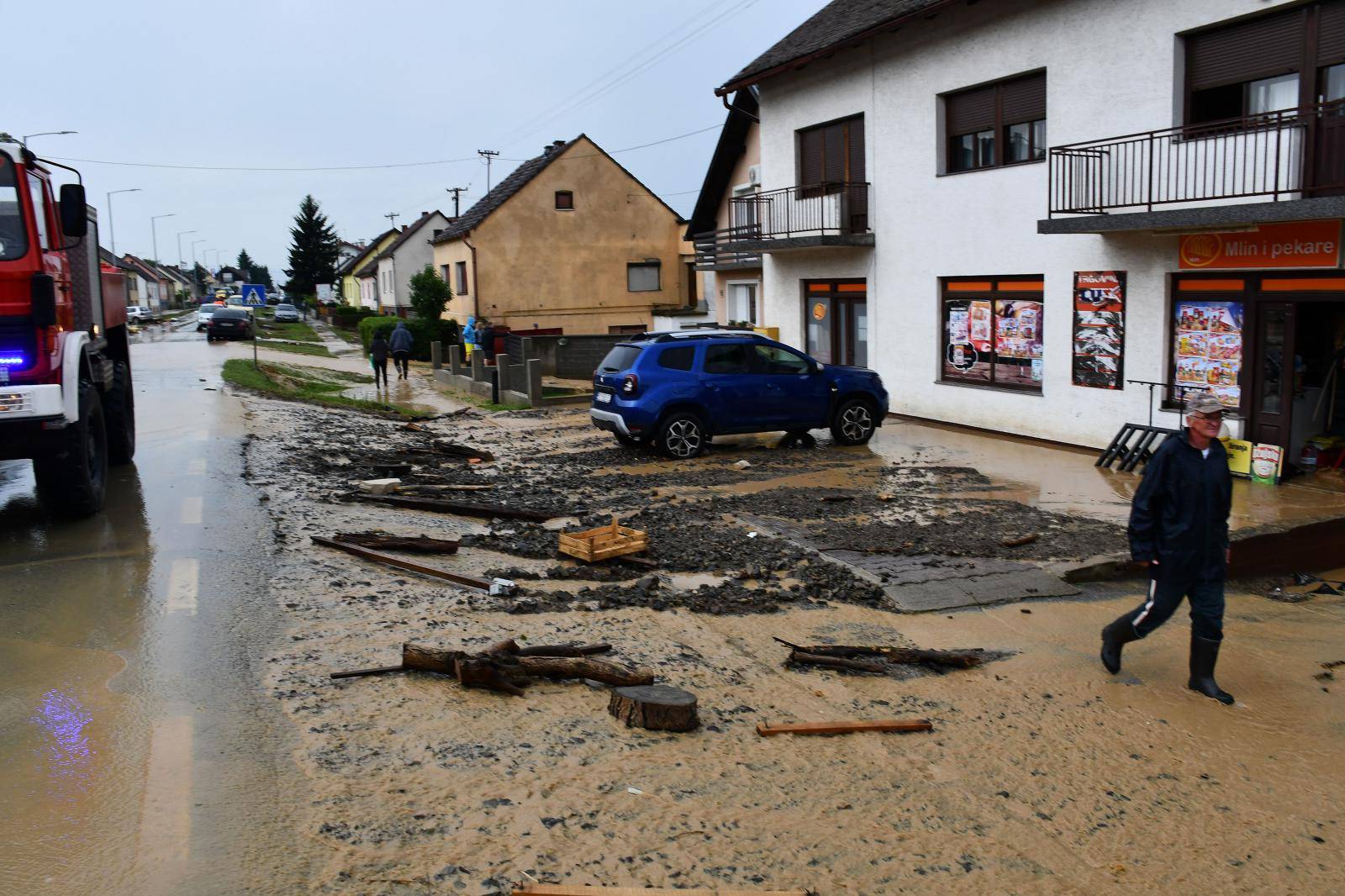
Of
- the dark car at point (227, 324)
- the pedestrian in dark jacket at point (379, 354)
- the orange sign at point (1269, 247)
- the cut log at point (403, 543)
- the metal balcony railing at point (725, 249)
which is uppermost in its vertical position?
the metal balcony railing at point (725, 249)

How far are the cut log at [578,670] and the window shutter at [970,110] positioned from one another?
14.4 meters

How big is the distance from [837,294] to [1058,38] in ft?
23.6

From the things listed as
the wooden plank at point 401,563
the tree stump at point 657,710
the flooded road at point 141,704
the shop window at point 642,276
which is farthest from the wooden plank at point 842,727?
the shop window at point 642,276

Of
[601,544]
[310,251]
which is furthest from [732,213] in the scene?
[310,251]

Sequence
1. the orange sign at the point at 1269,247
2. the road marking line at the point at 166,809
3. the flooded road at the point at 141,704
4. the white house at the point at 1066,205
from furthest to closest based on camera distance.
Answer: the white house at the point at 1066,205 < the orange sign at the point at 1269,247 < the flooded road at the point at 141,704 < the road marking line at the point at 166,809

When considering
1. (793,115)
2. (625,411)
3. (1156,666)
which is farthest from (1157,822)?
(793,115)

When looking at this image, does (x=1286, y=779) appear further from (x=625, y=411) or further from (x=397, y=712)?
(x=625, y=411)

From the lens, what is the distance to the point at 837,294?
73.6 feet

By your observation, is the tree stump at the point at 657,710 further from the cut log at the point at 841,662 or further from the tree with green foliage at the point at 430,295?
the tree with green foliage at the point at 430,295

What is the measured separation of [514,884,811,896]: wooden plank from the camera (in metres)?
4.05

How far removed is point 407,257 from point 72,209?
201 ft

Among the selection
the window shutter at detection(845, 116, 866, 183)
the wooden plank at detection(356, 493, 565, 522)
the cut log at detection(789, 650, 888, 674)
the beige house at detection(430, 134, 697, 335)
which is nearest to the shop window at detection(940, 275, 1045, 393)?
the window shutter at detection(845, 116, 866, 183)

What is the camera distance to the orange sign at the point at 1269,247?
12.3m

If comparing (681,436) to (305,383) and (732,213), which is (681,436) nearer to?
(732,213)
